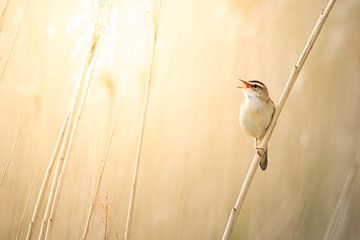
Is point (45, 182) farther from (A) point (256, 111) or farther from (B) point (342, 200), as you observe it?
(B) point (342, 200)

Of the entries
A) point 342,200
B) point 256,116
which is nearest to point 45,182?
point 256,116

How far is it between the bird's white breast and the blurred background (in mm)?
282

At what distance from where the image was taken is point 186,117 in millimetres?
1574

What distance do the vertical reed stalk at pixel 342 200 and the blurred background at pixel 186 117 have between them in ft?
0.05

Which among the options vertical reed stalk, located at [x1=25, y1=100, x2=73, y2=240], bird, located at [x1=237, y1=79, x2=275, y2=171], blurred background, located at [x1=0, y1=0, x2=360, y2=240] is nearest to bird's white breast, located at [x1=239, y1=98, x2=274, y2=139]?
bird, located at [x1=237, y1=79, x2=275, y2=171]

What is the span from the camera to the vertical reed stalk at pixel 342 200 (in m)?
1.24

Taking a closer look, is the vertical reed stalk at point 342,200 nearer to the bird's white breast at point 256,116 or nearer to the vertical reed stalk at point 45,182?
the bird's white breast at point 256,116

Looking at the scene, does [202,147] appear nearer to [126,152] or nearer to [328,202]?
[126,152]

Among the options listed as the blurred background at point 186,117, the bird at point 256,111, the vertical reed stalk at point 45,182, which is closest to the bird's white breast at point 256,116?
the bird at point 256,111

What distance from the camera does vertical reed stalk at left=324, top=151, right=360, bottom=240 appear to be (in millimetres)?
1240

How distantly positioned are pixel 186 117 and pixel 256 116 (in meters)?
0.45

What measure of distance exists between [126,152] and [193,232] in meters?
0.40

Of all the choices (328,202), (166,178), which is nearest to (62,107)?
(166,178)

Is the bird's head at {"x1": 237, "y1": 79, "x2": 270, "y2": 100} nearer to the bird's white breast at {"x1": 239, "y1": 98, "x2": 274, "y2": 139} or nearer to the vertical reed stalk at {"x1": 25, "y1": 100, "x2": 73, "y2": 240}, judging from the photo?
the bird's white breast at {"x1": 239, "y1": 98, "x2": 274, "y2": 139}
